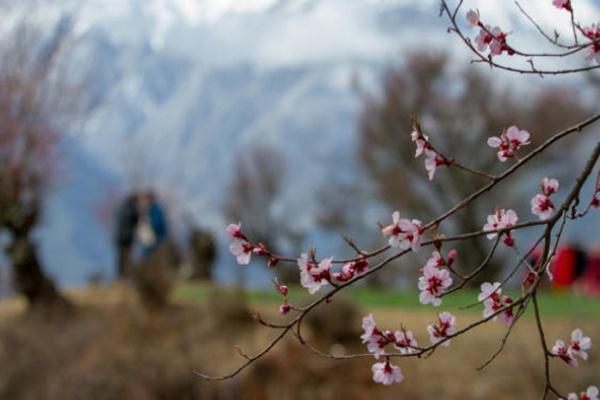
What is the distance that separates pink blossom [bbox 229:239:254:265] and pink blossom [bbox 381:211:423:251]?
30 cm

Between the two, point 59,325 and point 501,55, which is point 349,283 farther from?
point 59,325

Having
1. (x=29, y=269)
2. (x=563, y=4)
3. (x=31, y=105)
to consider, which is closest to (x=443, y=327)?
(x=563, y=4)

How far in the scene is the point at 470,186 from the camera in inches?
1046

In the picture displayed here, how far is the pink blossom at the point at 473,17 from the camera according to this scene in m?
1.90

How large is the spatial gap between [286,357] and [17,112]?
4.13 m

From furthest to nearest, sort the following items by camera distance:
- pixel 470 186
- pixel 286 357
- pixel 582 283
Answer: pixel 470 186, pixel 582 283, pixel 286 357

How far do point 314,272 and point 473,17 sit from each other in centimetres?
57

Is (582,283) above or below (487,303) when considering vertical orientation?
below

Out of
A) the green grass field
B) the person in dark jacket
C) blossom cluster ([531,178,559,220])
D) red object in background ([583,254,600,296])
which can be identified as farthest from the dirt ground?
red object in background ([583,254,600,296])

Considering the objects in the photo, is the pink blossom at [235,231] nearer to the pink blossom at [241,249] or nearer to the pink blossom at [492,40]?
the pink blossom at [241,249]

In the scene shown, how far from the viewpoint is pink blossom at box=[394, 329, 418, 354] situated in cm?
203

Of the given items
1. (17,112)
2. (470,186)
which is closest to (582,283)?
(470,186)

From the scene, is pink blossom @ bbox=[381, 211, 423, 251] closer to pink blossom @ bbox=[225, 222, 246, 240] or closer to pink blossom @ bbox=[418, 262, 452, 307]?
pink blossom @ bbox=[418, 262, 452, 307]

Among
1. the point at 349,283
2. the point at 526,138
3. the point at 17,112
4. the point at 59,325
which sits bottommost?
the point at 59,325
